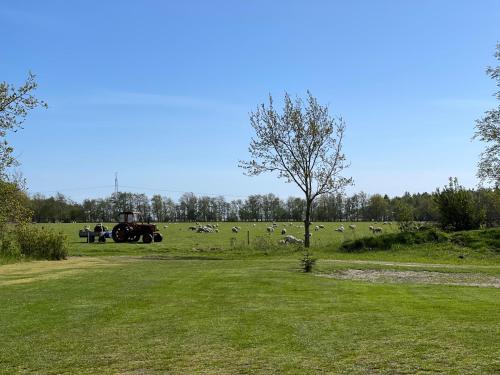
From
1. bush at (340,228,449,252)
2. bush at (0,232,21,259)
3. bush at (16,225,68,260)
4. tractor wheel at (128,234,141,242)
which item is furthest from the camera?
tractor wheel at (128,234,141,242)

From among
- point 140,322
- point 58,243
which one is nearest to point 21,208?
point 58,243

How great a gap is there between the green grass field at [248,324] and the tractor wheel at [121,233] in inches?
1100

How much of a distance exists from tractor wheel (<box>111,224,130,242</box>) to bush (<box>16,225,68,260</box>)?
1744 cm

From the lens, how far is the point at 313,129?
36.1 meters

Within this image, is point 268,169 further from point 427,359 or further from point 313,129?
point 427,359

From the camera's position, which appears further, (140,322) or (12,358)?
(140,322)

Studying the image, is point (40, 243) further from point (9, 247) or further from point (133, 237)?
point (133, 237)

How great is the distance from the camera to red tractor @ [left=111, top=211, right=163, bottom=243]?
153 ft

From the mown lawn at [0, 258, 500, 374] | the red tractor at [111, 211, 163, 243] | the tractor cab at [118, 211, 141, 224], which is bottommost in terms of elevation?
the mown lawn at [0, 258, 500, 374]

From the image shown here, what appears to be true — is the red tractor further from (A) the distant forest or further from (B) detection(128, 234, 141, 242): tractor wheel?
(A) the distant forest

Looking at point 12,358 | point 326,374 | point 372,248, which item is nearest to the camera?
point 326,374

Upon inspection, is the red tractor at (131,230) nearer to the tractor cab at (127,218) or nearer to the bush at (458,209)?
the tractor cab at (127,218)

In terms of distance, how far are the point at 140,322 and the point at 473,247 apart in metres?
24.1

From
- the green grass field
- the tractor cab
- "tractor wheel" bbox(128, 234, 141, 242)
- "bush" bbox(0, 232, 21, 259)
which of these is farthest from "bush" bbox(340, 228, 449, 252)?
the tractor cab
